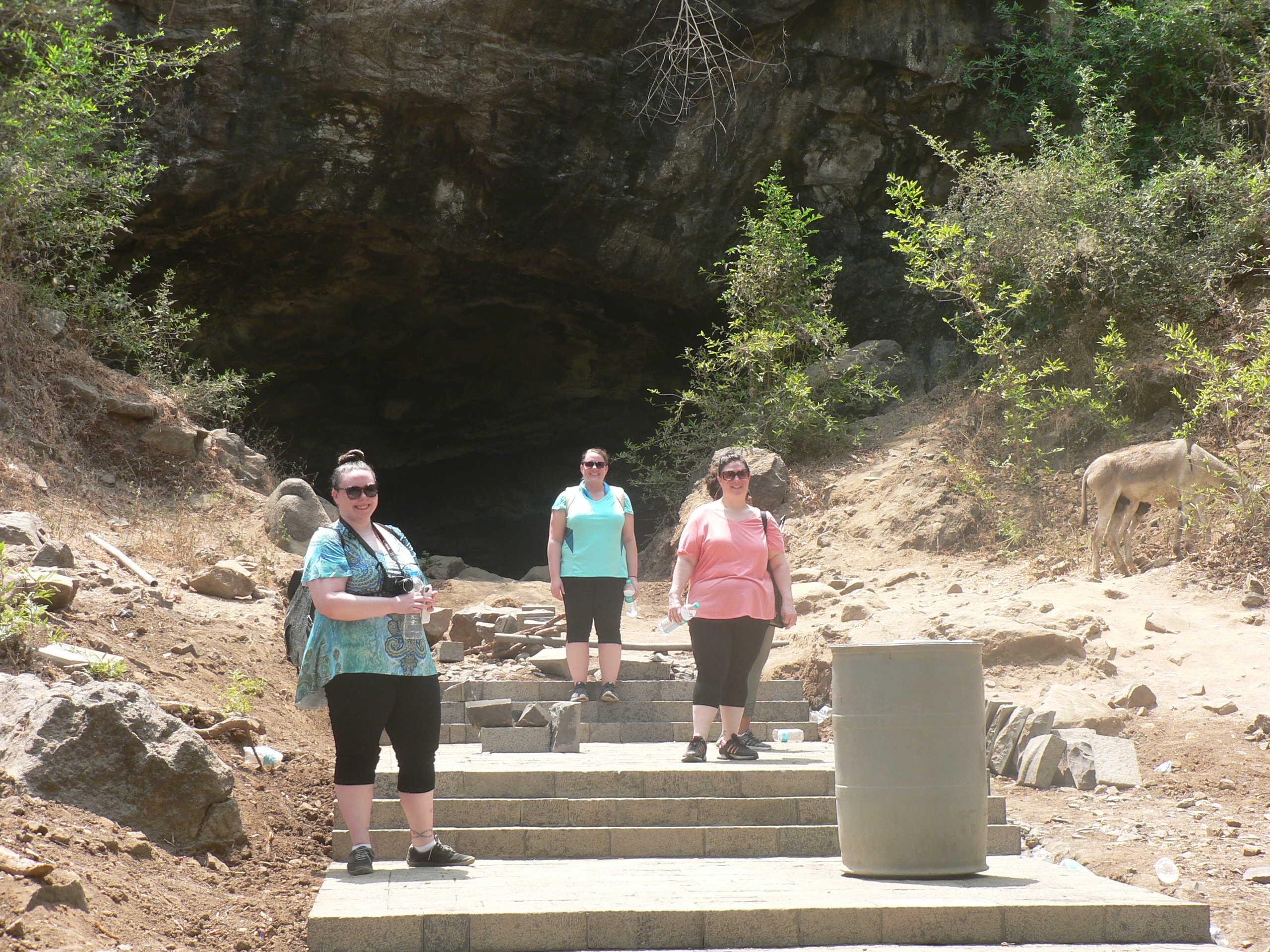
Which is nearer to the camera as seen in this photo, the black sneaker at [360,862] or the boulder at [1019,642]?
the black sneaker at [360,862]

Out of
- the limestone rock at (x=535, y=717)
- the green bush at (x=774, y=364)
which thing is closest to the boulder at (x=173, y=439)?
the green bush at (x=774, y=364)

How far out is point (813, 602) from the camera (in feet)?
30.2

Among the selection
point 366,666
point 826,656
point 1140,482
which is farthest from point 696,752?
point 1140,482

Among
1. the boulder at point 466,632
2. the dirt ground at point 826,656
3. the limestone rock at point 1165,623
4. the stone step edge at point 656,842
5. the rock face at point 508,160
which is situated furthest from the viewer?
the rock face at point 508,160

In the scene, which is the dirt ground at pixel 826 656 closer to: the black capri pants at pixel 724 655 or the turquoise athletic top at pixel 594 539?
the black capri pants at pixel 724 655

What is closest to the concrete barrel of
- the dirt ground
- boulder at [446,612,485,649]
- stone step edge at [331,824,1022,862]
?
stone step edge at [331,824,1022,862]

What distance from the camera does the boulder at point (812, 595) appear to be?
9.20 meters

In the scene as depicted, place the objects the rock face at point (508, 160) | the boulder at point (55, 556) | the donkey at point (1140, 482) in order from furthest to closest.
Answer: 1. the rock face at point (508, 160)
2. the donkey at point (1140, 482)
3. the boulder at point (55, 556)

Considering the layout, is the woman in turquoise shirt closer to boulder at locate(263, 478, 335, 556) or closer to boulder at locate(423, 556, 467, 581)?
boulder at locate(263, 478, 335, 556)

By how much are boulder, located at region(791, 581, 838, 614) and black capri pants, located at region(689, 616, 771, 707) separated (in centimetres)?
400

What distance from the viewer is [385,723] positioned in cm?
386

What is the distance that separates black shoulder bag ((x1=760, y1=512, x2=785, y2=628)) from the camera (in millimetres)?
5355

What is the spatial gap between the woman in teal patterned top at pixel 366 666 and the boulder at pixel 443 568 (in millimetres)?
10159

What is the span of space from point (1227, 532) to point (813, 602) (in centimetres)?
342
